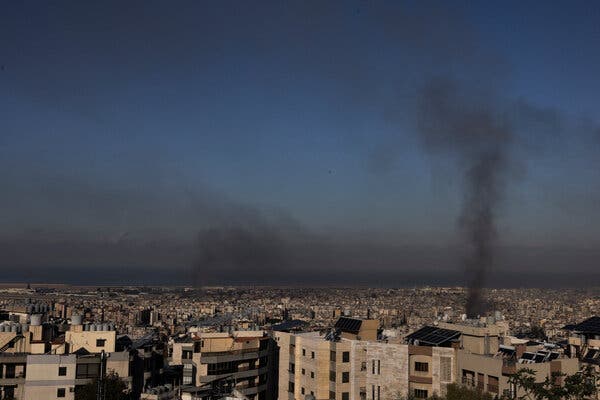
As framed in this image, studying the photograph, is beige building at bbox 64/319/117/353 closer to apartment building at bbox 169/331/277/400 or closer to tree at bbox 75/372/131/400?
tree at bbox 75/372/131/400

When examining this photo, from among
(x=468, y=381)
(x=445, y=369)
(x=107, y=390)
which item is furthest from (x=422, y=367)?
(x=107, y=390)

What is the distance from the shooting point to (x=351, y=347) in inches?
1448

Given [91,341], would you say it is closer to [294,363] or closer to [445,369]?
[294,363]

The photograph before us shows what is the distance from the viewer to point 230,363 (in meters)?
41.7

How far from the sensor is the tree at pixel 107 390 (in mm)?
33781

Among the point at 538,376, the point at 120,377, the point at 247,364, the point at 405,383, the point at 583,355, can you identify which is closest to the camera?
the point at 538,376

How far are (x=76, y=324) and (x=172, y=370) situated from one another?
6.80 metres

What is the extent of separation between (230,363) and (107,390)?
9536mm

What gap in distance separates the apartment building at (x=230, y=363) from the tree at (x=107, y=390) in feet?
19.7

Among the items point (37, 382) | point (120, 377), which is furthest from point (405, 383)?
point (37, 382)

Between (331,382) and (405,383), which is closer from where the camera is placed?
(405,383)

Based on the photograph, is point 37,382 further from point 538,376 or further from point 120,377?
point 538,376

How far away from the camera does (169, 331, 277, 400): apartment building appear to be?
4081cm

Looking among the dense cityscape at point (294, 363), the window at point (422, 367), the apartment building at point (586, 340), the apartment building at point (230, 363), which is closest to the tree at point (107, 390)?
the dense cityscape at point (294, 363)
